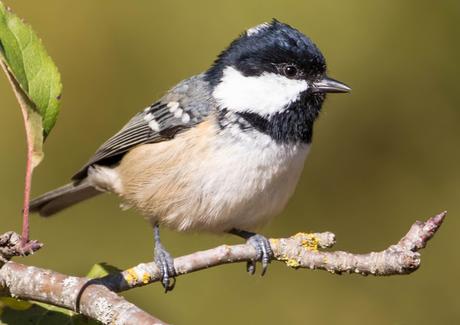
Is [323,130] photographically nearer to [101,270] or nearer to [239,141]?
[239,141]

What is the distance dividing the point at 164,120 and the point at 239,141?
43 centimetres

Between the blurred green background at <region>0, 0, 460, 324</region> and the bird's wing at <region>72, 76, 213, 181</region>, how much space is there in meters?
0.33

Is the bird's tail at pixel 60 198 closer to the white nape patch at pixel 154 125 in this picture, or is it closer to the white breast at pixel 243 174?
the white nape patch at pixel 154 125

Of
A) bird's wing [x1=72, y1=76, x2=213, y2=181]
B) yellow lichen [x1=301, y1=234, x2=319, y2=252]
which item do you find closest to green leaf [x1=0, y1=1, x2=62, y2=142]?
yellow lichen [x1=301, y1=234, x2=319, y2=252]

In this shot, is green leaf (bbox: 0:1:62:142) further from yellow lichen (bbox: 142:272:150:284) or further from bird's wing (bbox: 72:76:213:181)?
bird's wing (bbox: 72:76:213:181)

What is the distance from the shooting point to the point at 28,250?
1.71 metres

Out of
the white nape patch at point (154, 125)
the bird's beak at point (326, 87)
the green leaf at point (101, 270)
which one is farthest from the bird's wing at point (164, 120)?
the green leaf at point (101, 270)

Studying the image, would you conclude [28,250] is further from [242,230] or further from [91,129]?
[91,129]

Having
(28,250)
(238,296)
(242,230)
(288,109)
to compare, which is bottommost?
(238,296)

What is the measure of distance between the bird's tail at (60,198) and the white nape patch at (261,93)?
2.93ft

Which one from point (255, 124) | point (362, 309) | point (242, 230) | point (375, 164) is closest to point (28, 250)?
point (255, 124)

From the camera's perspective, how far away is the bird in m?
2.62

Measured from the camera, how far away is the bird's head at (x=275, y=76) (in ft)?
8.79

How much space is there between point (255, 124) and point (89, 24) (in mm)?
1267
